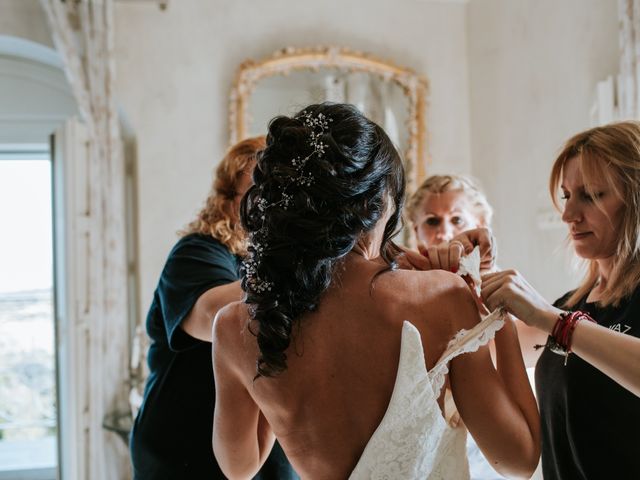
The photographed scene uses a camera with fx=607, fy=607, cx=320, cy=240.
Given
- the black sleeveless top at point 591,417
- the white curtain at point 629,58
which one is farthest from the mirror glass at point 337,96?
the black sleeveless top at point 591,417

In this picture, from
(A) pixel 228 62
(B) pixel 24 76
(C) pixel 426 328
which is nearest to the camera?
(C) pixel 426 328

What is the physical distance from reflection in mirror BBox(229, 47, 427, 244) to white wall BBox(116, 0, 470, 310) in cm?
12

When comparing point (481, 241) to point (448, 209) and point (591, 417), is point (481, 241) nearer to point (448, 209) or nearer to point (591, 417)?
point (591, 417)

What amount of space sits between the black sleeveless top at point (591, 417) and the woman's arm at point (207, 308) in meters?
0.67

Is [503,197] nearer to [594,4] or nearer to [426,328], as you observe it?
[594,4]

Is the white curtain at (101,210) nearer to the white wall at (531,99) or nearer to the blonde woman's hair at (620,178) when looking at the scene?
the white wall at (531,99)

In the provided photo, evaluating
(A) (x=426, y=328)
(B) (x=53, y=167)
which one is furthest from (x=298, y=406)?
(B) (x=53, y=167)

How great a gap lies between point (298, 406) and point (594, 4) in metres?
1.98

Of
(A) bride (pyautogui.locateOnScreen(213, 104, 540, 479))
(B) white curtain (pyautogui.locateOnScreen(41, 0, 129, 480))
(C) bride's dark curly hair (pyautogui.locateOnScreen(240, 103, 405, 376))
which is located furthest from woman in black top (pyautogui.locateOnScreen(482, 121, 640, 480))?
(B) white curtain (pyautogui.locateOnScreen(41, 0, 129, 480))

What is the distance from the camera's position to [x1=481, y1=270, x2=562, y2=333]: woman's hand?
0.99 meters

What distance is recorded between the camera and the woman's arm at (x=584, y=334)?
3.11 feet

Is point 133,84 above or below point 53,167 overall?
above

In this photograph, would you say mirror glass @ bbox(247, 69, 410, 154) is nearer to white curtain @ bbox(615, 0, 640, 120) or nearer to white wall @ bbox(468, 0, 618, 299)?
white wall @ bbox(468, 0, 618, 299)

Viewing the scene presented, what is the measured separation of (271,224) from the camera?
92 cm
